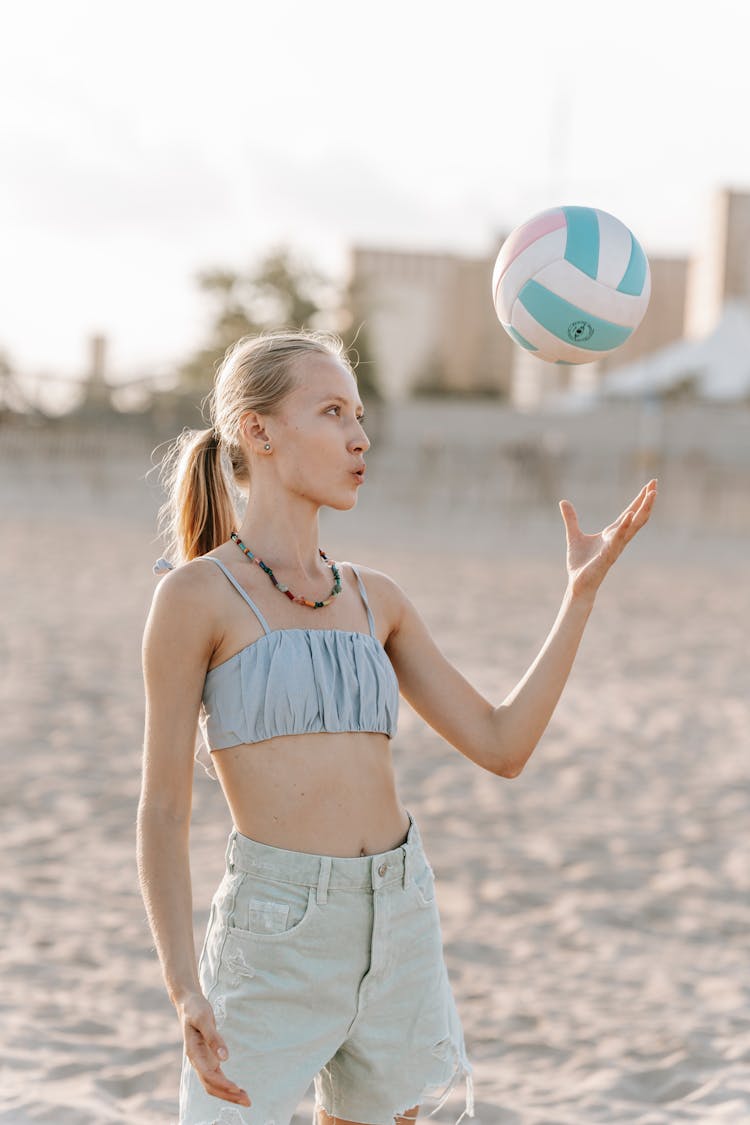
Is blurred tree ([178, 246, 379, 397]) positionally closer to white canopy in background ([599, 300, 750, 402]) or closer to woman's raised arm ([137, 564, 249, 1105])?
white canopy in background ([599, 300, 750, 402])

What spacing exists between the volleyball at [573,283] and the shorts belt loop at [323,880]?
39.6 inches

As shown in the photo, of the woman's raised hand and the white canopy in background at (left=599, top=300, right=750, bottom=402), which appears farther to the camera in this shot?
the white canopy in background at (left=599, top=300, right=750, bottom=402)

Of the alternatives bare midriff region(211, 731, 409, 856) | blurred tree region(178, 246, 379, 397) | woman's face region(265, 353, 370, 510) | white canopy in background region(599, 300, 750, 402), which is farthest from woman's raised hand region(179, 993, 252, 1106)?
blurred tree region(178, 246, 379, 397)

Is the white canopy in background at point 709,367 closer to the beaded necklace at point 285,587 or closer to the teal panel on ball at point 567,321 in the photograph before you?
the teal panel on ball at point 567,321

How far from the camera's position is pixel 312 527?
2059 mm

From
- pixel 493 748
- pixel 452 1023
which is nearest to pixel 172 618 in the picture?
pixel 493 748

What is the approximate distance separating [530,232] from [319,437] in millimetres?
720

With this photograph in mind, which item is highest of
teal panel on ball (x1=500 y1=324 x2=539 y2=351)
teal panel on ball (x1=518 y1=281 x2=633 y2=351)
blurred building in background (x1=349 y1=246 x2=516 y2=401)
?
teal panel on ball (x1=518 y1=281 x2=633 y2=351)

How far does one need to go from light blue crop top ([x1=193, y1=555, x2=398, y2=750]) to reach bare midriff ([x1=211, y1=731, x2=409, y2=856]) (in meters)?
0.02

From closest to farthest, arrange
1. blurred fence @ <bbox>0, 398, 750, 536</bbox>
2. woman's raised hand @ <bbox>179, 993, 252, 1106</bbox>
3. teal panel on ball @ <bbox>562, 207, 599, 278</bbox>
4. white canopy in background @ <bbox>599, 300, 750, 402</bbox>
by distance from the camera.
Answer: woman's raised hand @ <bbox>179, 993, 252, 1106</bbox> → teal panel on ball @ <bbox>562, 207, 599, 278</bbox> → blurred fence @ <bbox>0, 398, 750, 536</bbox> → white canopy in background @ <bbox>599, 300, 750, 402</bbox>

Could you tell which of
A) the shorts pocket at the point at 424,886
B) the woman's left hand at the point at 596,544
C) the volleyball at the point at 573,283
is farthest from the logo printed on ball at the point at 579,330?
the shorts pocket at the point at 424,886

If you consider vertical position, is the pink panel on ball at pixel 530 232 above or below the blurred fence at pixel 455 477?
above

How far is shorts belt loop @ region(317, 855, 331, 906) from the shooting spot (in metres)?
1.88

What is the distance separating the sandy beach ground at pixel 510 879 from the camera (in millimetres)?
3293
